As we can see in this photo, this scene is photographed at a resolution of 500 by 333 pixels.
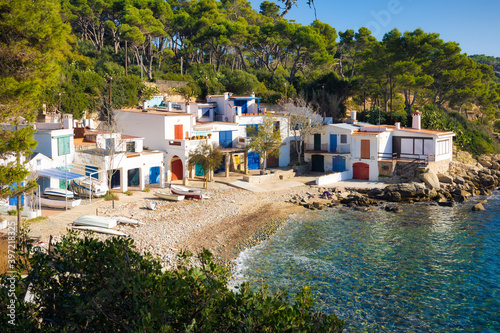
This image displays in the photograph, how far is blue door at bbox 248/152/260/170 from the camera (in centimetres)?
4375

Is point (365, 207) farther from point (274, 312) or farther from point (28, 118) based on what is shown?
point (274, 312)

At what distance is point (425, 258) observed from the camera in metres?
24.5

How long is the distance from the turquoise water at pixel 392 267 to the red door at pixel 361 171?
10.1 meters

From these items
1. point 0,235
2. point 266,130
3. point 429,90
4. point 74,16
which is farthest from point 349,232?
point 74,16

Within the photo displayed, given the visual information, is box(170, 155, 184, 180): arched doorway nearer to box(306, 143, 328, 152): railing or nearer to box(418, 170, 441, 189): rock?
box(306, 143, 328, 152): railing

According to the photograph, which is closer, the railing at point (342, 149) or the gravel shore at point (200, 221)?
the gravel shore at point (200, 221)

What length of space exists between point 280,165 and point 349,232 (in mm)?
17908

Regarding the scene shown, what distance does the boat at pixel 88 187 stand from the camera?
29.7m

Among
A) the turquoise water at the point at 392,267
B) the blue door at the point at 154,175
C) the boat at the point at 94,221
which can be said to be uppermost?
the blue door at the point at 154,175

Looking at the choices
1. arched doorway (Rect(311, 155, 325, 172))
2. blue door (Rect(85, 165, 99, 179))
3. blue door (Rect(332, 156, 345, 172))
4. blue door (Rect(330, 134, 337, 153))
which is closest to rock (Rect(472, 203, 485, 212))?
blue door (Rect(332, 156, 345, 172))

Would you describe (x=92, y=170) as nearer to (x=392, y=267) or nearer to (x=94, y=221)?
(x=94, y=221)

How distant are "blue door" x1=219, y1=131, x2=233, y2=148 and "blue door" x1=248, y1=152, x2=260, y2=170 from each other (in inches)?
82.0

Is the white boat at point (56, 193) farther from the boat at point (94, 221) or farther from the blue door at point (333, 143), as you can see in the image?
the blue door at point (333, 143)

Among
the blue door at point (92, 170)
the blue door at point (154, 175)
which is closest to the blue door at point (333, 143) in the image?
the blue door at point (154, 175)
